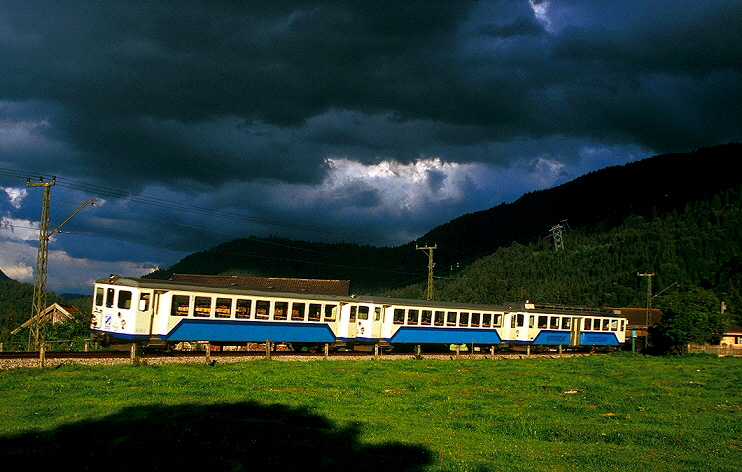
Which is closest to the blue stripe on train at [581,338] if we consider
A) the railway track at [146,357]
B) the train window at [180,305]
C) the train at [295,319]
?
the train at [295,319]

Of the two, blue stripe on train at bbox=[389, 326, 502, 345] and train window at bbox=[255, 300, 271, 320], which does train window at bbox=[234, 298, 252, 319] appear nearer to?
train window at bbox=[255, 300, 271, 320]

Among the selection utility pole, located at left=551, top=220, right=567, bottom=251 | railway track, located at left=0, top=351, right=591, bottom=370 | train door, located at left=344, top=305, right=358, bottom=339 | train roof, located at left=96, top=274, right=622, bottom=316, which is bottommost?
railway track, located at left=0, top=351, right=591, bottom=370

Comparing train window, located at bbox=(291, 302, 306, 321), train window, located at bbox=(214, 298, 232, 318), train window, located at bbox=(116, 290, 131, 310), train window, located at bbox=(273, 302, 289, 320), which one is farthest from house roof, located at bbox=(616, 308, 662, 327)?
train window, located at bbox=(116, 290, 131, 310)

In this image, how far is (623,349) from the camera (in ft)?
192

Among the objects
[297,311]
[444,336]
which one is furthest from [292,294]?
[444,336]

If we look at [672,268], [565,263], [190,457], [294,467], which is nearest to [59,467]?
[190,457]

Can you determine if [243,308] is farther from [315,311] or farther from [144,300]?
[144,300]

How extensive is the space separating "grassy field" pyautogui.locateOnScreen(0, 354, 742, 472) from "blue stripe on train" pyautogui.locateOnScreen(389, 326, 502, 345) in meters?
10.2

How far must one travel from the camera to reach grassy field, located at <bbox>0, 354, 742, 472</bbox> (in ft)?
40.3

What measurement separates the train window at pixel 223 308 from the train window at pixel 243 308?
382 mm

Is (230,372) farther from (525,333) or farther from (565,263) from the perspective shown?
(565,263)

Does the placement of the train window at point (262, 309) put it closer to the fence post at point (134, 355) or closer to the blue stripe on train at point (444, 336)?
the fence post at point (134, 355)

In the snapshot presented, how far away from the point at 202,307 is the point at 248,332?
115 inches

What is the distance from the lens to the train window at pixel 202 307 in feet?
94.9
